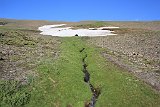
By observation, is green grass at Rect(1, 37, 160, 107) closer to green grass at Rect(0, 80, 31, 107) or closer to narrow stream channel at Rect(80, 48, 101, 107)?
narrow stream channel at Rect(80, 48, 101, 107)

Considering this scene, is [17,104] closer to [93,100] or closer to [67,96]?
[67,96]

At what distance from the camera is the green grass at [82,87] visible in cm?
3328

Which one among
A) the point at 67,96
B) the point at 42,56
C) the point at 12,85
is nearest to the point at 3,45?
the point at 42,56

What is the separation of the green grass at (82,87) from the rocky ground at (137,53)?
2514 mm

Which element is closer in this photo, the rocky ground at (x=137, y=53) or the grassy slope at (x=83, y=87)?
the grassy slope at (x=83, y=87)

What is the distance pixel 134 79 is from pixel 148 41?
3202 cm

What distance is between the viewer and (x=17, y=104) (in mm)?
31828

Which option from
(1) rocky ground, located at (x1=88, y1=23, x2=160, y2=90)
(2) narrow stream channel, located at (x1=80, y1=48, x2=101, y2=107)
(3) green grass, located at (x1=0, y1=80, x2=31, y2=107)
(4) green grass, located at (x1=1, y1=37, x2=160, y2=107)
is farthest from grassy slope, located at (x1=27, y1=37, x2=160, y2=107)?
(1) rocky ground, located at (x1=88, y1=23, x2=160, y2=90)

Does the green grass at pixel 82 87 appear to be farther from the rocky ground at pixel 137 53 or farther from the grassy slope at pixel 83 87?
the rocky ground at pixel 137 53

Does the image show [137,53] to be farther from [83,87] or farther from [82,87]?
[82,87]

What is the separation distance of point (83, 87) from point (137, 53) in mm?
23166

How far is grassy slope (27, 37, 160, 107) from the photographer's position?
33.3 metres

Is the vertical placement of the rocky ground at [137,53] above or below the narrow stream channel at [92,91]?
above

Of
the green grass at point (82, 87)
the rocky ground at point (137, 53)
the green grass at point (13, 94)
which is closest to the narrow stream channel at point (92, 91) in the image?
the green grass at point (82, 87)
